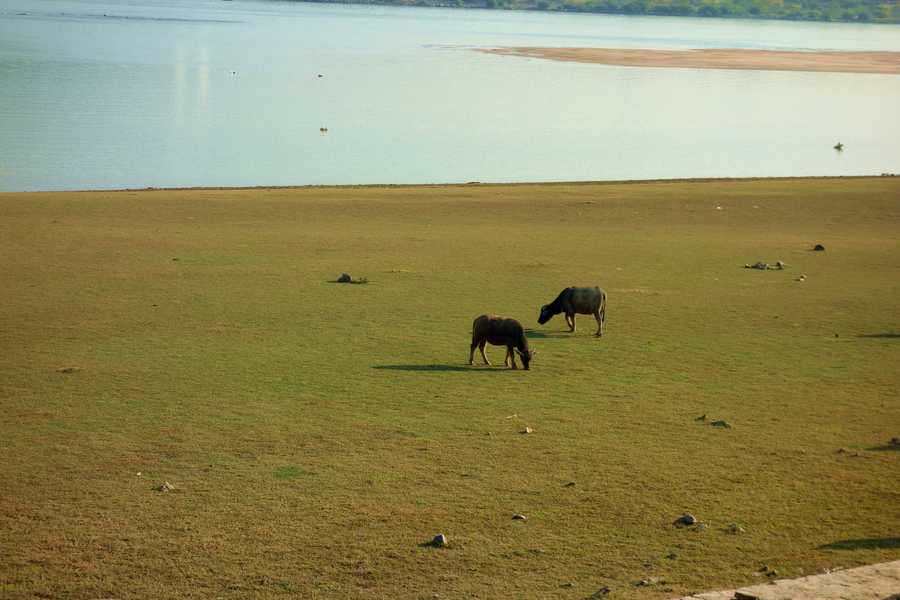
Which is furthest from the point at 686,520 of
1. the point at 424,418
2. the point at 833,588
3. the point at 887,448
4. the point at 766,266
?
the point at 766,266

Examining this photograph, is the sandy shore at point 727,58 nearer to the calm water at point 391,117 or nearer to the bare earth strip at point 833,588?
the calm water at point 391,117

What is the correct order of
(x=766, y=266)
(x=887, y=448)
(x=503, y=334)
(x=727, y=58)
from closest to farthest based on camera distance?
(x=887, y=448)
(x=503, y=334)
(x=766, y=266)
(x=727, y=58)

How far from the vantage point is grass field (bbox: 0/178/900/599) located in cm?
1055

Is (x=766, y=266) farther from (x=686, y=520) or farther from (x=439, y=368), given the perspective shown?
Answer: (x=686, y=520)

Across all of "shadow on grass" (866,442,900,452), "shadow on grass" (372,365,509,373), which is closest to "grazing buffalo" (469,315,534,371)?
"shadow on grass" (372,365,509,373)

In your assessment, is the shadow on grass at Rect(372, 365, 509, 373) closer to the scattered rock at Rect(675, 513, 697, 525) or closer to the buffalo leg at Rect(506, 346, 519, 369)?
Result: the buffalo leg at Rect(506, 346, 519, 369)

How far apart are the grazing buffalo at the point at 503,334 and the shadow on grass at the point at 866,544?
22.5 feet

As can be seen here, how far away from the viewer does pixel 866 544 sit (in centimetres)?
1098

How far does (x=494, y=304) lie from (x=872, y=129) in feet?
194

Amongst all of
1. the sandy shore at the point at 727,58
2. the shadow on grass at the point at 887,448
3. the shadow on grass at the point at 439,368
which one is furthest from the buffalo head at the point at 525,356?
the sandy shore at the point at 727,58

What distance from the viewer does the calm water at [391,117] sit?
168ft

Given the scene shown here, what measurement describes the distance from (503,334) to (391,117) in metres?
56.1

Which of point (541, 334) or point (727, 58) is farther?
point (727, 58)

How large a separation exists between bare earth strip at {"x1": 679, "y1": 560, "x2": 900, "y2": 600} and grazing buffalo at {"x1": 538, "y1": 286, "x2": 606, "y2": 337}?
9928 millimetres
